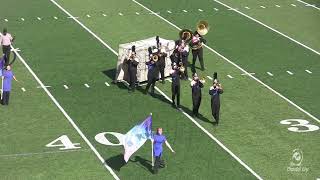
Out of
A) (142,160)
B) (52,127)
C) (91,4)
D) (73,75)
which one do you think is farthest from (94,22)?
(142,160)

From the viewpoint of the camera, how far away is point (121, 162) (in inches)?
917

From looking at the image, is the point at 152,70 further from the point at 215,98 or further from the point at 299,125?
the point at 299,125

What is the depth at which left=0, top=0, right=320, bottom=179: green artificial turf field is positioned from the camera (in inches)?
917

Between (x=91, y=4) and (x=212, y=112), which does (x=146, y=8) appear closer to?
(x=91, y=4)

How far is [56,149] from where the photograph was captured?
79.3 feet

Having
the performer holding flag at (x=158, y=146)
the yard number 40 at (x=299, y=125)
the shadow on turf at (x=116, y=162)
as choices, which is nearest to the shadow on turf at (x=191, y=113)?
the yard number 40 at (x=299, y=125)

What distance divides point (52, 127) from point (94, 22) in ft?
42.6

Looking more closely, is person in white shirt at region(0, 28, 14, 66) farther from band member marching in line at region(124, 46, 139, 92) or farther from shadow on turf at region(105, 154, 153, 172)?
shadow on turf at region(105, 154, 153, 172)

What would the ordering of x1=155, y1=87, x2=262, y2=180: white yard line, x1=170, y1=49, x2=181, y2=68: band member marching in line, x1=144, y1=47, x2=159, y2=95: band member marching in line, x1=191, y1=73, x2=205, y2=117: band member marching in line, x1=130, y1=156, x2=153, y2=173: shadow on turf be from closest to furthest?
x1=130, y1=156, x2=153, y2=173: shadow on turf
x1=155, y1=87, x2=262, y2=180: white yard line
x1=191, y1=73, x2=205, y2=117: band member marching in line
x1=144, y1=47, x2=159, y2=95: band member marching in line
x1=170, y1=49, x2=181, y2=68: band member marching in line

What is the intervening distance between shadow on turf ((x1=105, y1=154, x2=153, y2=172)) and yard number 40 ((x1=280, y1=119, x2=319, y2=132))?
17.1ft

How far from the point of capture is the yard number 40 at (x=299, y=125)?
26.0m

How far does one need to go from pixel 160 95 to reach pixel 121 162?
6.15 metres

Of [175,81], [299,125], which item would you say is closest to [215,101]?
[175,81]

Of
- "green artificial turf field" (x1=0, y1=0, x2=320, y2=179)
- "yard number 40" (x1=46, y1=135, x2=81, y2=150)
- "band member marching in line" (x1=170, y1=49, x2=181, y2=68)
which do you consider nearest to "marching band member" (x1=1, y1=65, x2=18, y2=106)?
"green artificial turf field" (x1=0, y1=0, x2=320, y2=179)
